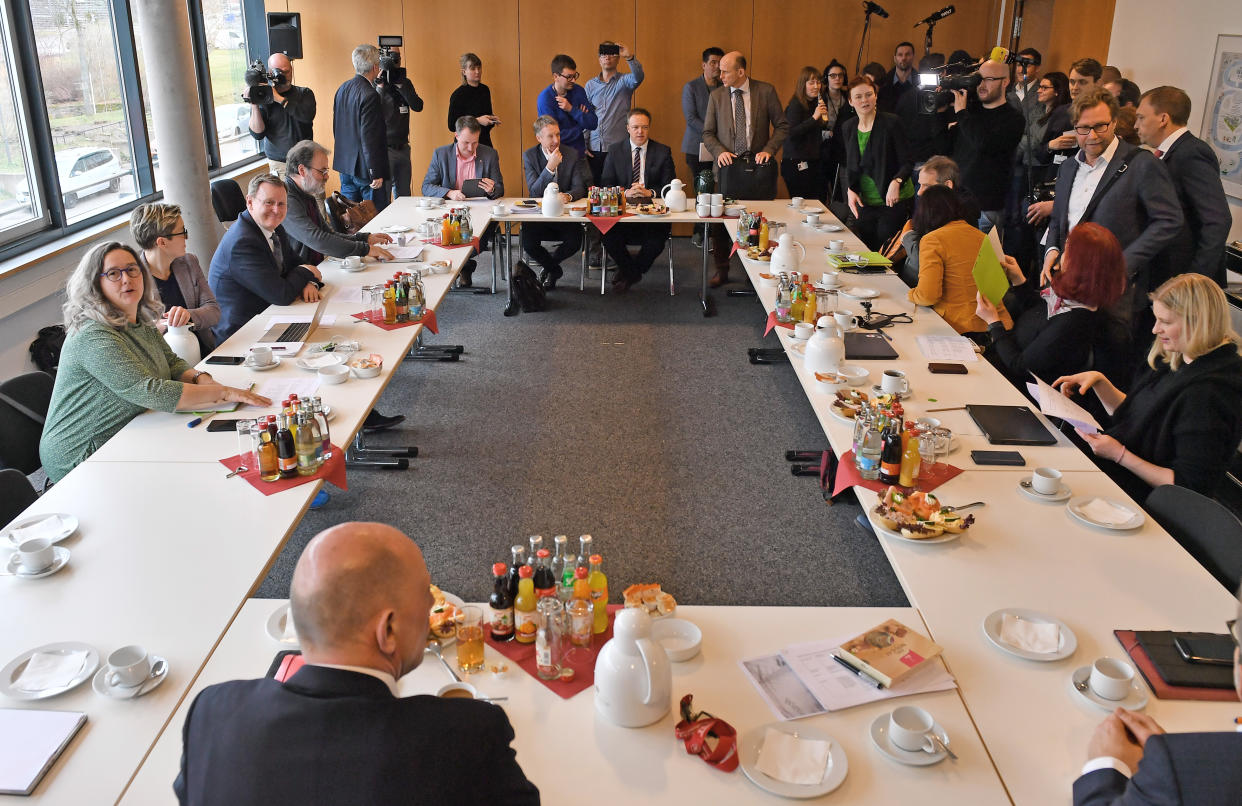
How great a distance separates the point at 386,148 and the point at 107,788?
696 cm

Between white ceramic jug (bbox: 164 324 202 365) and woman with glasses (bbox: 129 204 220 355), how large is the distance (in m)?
0.18

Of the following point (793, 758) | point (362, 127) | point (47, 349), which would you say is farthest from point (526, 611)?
point (362, 127)

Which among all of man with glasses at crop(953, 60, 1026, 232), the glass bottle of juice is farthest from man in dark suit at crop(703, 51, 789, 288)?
the glass bottle of juice

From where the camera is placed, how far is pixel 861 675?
2.20 m

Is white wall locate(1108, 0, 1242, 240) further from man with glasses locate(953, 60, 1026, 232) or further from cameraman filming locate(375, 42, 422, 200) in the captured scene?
cameraman filming locate(375, 42, 422, 200)

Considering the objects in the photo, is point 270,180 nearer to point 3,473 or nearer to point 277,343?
point 277,343

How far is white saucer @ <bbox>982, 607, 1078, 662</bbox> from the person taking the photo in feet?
7.35

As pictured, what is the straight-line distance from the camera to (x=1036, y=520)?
2859 mm

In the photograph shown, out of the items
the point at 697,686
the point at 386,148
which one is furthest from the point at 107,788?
the point at 386,148

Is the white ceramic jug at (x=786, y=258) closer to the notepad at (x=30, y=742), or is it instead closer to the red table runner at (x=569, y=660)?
the red table runner at (x=569, y=660)

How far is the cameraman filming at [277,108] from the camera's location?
25.9ft

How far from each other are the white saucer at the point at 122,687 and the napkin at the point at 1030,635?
195cm

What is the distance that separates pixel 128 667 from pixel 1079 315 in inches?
141

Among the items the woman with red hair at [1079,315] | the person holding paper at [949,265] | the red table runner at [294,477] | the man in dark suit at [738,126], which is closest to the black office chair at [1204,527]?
the woman with red hair at [1079,315]
